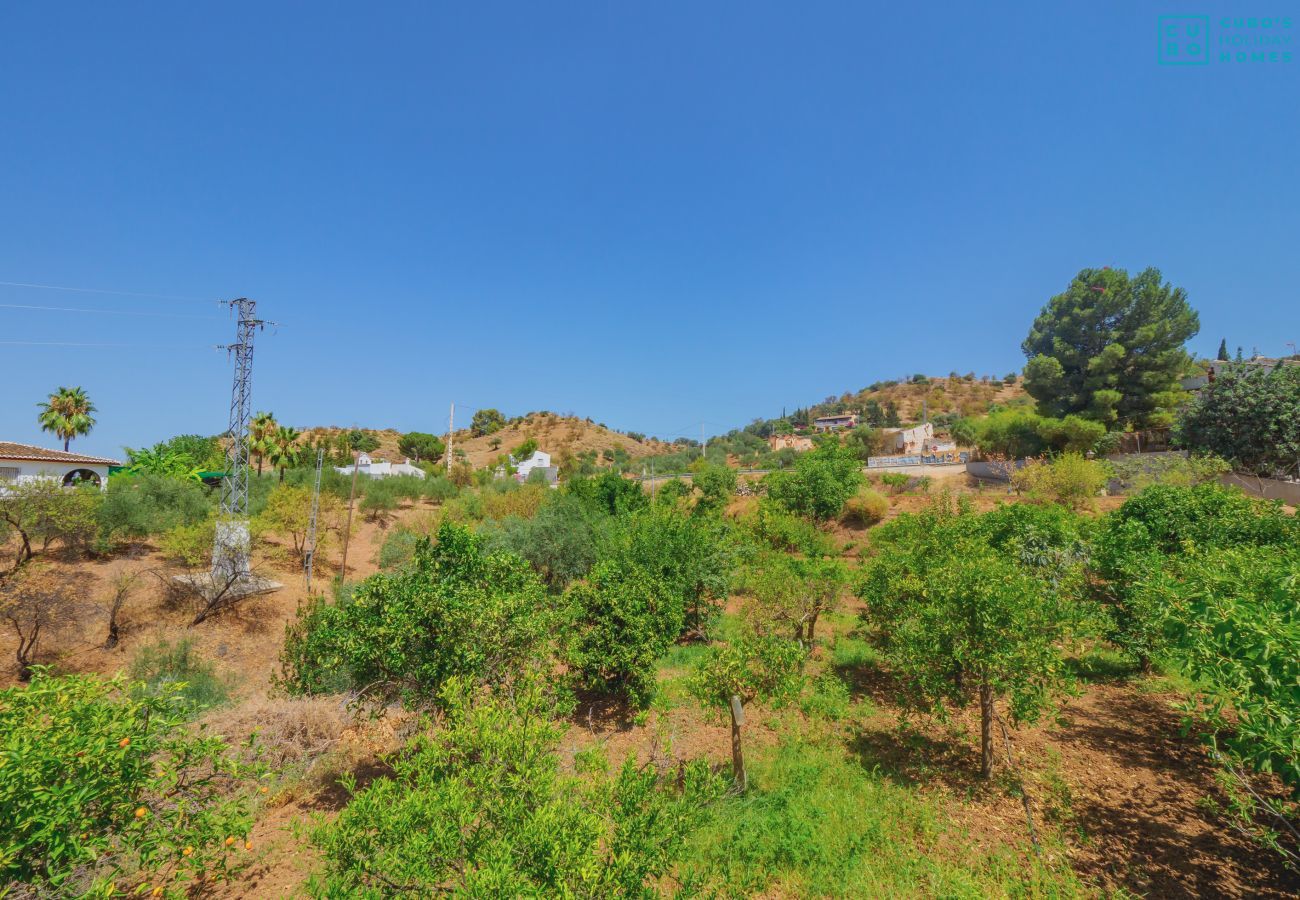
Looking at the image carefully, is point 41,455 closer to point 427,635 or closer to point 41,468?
point 41,468

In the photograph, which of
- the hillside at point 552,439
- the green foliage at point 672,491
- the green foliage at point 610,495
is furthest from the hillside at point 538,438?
the green foliage at point 610,495

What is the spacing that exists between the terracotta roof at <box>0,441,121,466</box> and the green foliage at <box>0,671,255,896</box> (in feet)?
126

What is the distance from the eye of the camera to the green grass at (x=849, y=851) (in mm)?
5598

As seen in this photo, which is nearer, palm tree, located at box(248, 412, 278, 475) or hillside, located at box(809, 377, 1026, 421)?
palm tree, located at box(248, 412, 278, 475)

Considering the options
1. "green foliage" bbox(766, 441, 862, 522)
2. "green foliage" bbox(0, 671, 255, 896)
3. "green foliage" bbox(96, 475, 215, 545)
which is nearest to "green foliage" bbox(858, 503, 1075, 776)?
"green foliage" bbox(0, 671, 255, 896)

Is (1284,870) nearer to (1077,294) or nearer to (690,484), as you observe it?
(690,484)

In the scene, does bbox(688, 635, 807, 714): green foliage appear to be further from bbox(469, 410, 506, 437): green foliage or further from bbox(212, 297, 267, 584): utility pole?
bbox(469, 410, 506, 437): green foliage

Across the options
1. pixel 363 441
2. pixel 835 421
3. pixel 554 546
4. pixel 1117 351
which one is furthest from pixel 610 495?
pixel 835 421

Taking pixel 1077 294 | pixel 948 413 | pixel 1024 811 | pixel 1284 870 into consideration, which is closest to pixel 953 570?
pixel 1024 811

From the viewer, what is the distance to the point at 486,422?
86062mm

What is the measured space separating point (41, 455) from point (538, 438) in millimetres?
52500

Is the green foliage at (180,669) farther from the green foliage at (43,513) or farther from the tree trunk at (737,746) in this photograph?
the tree trunk at (737,746)

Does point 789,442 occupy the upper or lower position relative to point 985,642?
upper

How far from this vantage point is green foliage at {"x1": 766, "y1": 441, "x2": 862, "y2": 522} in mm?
27422
